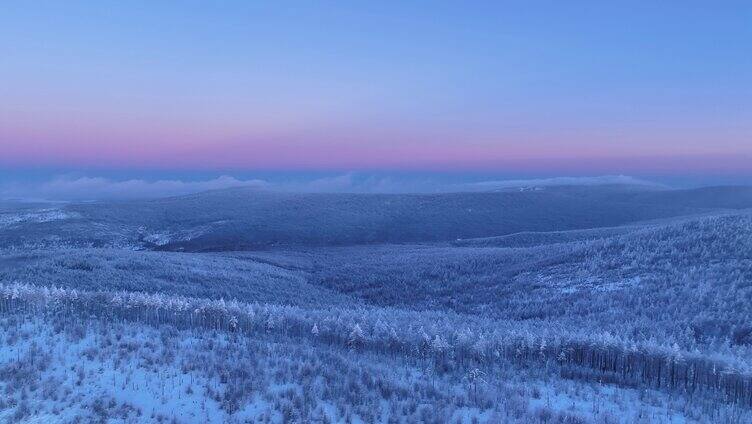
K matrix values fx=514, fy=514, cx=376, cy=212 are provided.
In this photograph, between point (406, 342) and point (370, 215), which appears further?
point (370, 215)

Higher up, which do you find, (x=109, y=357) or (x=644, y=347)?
(x=109, y=357)

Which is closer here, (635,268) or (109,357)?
(109,357)

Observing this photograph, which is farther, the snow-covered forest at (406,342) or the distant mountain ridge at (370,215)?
the distant mountain ridge at (370,215)

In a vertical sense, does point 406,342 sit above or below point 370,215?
above

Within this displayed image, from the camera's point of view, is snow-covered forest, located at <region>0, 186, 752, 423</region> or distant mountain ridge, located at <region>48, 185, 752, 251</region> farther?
distant mountain ridge, located at <region>48, 185, 752, 251</region>

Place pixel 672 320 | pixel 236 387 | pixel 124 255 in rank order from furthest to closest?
1. pixel 124 255
2. pixel 672 320
3. pixel 236 387

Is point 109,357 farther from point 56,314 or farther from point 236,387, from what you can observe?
point 56,314

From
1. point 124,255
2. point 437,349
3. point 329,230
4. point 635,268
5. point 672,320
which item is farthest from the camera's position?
point 329,230

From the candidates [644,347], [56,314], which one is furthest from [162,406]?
[644,347]

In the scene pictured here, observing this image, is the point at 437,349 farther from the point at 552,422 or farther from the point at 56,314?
the point at 56,314

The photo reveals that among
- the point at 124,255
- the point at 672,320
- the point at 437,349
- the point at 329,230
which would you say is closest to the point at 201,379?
the point at 437,349
